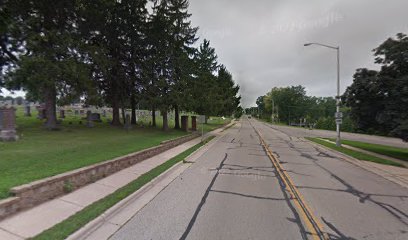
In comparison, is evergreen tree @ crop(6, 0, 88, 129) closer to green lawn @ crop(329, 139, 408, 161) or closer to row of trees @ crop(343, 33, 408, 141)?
row of trees @ crop(343, 33, 408, 141)

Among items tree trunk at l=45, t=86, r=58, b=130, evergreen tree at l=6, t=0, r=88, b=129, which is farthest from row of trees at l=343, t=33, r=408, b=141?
tree trunk at l=45, t=86, r=58, b=130

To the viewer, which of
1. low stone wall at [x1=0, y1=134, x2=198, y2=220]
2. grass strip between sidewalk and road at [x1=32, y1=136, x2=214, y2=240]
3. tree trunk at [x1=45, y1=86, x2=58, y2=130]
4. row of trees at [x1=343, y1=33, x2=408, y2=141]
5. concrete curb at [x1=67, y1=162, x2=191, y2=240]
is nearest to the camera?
grass strip between sidewalk and road at [x1=32, y1=136, x2=214, y2=240]

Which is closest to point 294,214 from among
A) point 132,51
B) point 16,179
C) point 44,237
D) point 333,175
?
point 44,237

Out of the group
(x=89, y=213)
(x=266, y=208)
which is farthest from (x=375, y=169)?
(x=89, y=213)

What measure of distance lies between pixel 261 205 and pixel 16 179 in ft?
19.7

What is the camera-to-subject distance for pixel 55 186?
6492mm

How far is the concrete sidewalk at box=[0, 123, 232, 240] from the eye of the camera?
15.0 feet

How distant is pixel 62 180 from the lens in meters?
6.77

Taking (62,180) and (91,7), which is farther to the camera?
(91,7)

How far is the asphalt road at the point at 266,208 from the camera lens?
15.8 feet

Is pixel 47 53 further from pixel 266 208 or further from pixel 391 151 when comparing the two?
pixel 391 151

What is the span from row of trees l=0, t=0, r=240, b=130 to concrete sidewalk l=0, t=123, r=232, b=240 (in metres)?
12.4

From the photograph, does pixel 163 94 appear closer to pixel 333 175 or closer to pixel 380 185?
pixel 333 175

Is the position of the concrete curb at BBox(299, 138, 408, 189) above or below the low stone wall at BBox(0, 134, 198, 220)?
below
